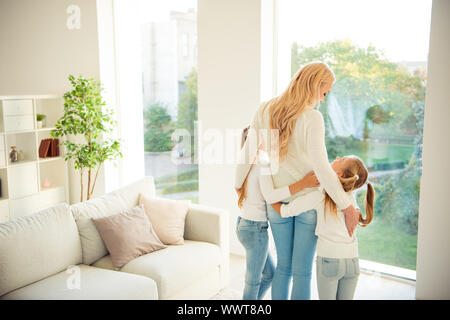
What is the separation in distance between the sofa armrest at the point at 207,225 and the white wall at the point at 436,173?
4.63ft

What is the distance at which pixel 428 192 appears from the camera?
3039 mm

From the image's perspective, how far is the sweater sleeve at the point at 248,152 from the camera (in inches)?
85.5

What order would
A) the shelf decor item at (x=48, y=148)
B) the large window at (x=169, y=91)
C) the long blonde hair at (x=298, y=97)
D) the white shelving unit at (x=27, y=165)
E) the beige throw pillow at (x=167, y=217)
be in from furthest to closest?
1. the shelf decor item at (x=48, y=148)
2. the large window at (x=169, y=91)
3. the white shelving unit at (x=27, y=165)
4. the beige throw pillow at (x=167, y=217)
5. the long blonde hair at (x=298, y=97)

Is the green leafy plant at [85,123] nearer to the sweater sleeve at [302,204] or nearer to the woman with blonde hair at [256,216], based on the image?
the woman with blonde hair at [256,216]

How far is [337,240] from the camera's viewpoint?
1.92m

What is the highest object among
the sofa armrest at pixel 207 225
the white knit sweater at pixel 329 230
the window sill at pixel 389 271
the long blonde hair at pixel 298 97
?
the long blonde hair at pixel 298 97

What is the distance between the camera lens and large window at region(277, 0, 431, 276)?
3320mm

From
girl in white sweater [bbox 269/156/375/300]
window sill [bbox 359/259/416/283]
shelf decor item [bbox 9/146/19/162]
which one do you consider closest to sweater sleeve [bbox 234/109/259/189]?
girl in white sweater [bbox 269/156/375/300]

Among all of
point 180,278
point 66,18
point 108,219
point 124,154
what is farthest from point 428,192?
point 66,18

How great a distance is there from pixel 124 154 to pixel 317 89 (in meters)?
3.37

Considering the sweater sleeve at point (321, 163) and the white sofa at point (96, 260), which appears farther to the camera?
the white sofa at point (96, 260)

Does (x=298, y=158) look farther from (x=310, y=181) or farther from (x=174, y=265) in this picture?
(x=174, y=265)

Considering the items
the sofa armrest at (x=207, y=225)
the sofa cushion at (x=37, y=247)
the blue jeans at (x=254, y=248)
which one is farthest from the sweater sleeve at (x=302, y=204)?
the sofa cushion at (x=37, y=247)
